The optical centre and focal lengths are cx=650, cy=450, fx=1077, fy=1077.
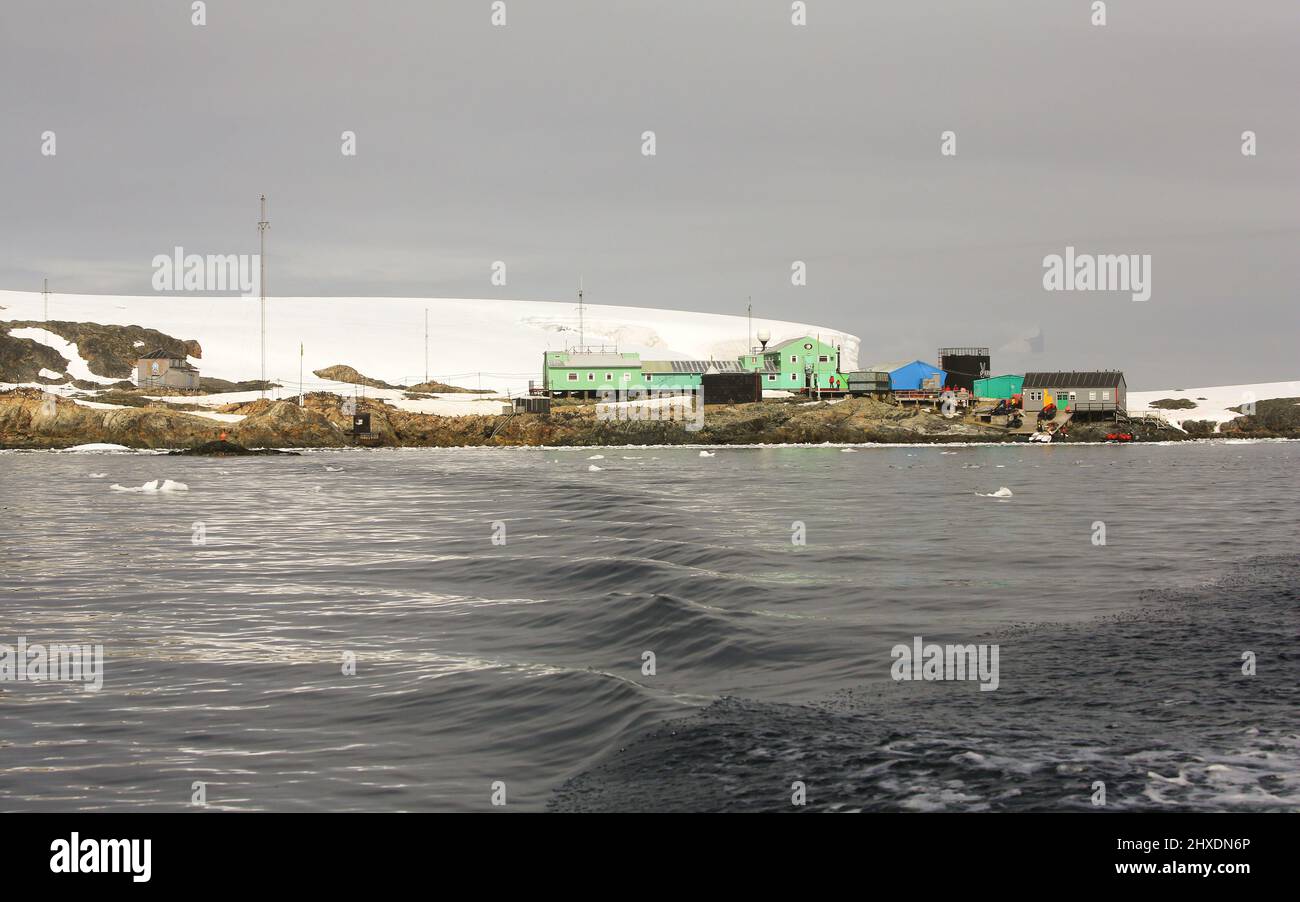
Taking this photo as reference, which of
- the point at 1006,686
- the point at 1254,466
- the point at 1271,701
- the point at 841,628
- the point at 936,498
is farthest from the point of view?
the point at 1254,466

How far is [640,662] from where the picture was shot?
14.0 m

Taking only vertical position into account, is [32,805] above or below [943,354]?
below

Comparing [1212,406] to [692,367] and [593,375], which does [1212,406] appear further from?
[593,375]

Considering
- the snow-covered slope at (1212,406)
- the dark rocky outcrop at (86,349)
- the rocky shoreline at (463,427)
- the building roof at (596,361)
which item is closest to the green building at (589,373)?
the building roof at (596,361)

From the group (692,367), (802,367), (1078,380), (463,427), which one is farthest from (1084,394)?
(463,427)

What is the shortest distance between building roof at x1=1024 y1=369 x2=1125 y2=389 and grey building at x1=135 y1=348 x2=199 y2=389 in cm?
10355

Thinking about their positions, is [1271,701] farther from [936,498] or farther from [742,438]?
[742,438]

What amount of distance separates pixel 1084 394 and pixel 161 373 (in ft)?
365

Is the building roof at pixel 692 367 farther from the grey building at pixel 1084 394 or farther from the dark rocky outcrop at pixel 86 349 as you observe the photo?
the dark rocky outcrop at pixel 86 349
